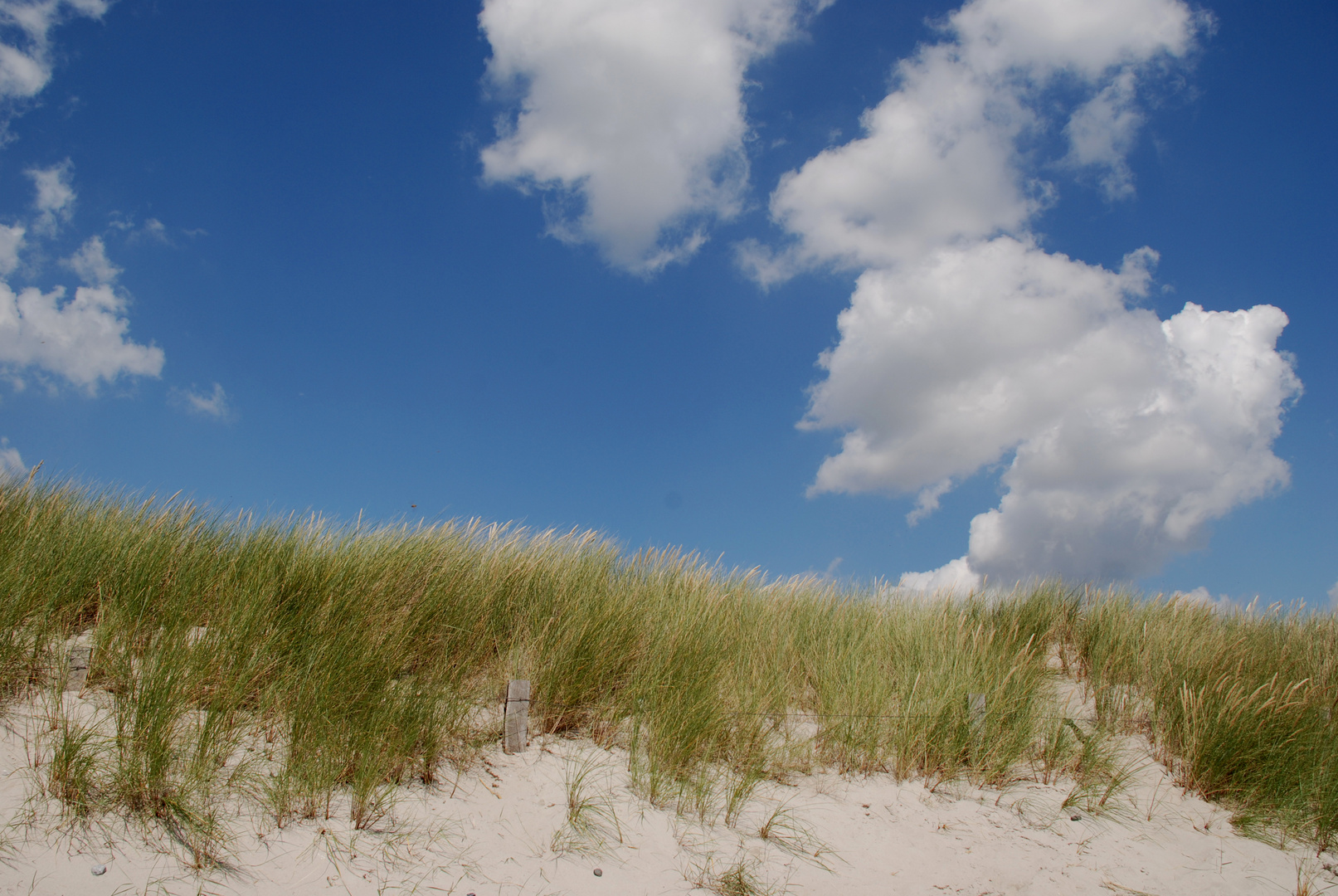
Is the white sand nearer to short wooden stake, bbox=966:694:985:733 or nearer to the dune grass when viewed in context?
the dune grass

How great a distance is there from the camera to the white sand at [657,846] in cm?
350

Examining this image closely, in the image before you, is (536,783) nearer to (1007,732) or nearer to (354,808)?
(354,808)

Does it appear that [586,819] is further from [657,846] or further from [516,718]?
[516,718]

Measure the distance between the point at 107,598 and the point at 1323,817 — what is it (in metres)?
9.36

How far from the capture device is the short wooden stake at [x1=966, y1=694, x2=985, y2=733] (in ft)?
18.0

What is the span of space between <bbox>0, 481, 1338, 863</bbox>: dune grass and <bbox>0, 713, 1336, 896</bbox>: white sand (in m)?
0.15

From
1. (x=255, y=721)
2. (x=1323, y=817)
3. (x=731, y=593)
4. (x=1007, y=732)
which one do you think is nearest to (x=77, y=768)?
(x=255, y=721)

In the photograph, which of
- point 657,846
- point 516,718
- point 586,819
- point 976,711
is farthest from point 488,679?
point 976,711

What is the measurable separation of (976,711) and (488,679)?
3937mm

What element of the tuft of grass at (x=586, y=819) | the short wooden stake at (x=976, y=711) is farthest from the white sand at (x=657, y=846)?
the short wooden stake at (x=976, y=711)

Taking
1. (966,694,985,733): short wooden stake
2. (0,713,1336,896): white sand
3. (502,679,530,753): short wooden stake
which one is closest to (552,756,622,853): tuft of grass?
(0,713,1336,896): white sand

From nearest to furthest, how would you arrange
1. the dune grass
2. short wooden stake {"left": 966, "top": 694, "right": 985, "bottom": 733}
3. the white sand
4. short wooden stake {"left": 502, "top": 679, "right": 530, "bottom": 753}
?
the white sand → the dune grass → short wooden stake {"left": 502, "top": 679, "right": 530, "bottom": 753} → short wooden stake {"left": 966, "top": 694, "right": 985, "bottom": 733}

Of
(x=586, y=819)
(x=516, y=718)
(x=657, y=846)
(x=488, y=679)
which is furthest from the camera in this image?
(x=488, y=679)

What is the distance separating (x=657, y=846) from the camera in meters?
4.15
